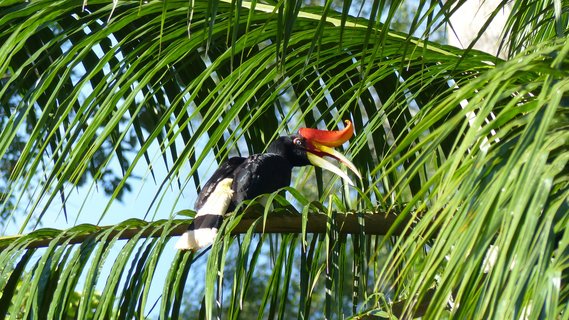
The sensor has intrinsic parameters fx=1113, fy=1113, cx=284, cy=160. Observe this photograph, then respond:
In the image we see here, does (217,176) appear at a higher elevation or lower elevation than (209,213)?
higher

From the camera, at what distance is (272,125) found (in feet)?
8.06

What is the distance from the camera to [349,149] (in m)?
2.06

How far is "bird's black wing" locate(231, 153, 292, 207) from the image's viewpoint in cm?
278

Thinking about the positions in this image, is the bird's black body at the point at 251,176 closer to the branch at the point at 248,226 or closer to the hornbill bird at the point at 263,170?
the hornbill bird at the point at 263,170

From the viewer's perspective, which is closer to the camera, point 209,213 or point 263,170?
point 209,213

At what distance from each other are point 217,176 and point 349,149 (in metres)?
0.85

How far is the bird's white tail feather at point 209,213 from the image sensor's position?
6.33ft

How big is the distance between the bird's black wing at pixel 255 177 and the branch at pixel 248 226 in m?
0.74

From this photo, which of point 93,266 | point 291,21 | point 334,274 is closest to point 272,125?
point 334,274

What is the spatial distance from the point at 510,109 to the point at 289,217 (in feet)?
2.80

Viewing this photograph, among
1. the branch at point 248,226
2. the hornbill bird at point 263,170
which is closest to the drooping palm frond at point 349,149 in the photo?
the branch at point 248,226

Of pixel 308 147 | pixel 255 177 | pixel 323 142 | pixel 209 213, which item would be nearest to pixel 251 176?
pixel 255 177

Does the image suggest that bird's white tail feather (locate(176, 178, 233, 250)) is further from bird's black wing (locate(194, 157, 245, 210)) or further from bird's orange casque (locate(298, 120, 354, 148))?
bird's orange casque (locate(298, 120, 354, 148))

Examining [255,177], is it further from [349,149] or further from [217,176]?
[349,149]
